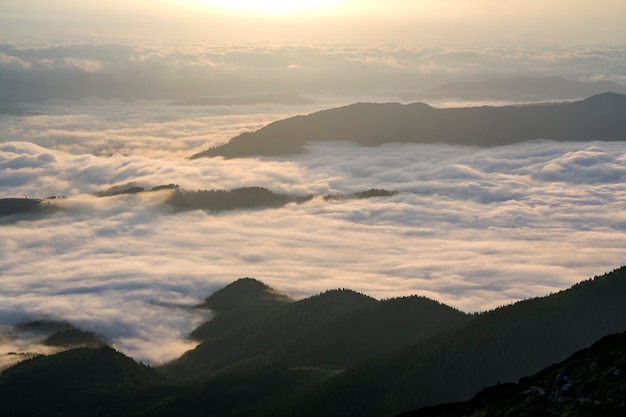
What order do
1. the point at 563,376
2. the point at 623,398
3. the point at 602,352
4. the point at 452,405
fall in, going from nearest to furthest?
the point at 623,398
the point at 563,376
the point at 602,352
the point at 452,405

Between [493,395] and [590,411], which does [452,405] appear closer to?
[493,395]

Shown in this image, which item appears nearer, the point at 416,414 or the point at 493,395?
the point at 493,395

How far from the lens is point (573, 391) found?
10569 centimetres

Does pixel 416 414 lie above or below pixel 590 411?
below

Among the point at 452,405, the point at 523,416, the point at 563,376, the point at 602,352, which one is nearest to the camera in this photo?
the point at 523,416

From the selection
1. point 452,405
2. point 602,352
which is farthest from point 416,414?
point 602,352

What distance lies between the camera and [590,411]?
97.4 m

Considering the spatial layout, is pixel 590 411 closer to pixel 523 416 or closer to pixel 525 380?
pixel 523 416

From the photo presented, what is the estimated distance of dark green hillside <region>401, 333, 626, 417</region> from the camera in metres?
99.0

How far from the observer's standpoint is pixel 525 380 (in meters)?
122

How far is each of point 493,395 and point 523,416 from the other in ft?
73.0

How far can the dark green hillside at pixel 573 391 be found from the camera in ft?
325

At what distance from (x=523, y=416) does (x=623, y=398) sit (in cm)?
1148

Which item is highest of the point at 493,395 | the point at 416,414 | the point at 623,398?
the point at 623,398
